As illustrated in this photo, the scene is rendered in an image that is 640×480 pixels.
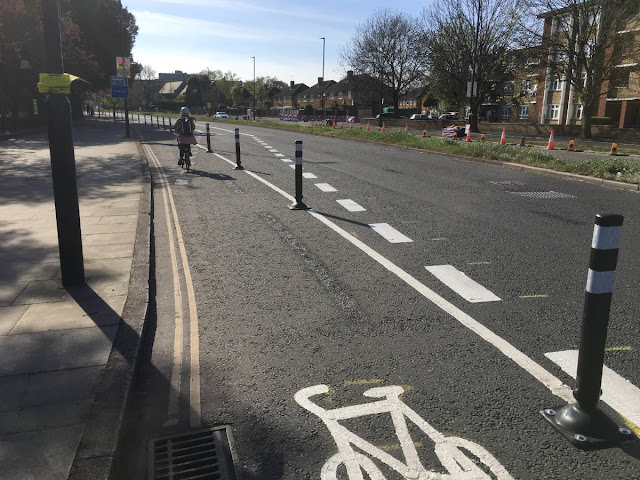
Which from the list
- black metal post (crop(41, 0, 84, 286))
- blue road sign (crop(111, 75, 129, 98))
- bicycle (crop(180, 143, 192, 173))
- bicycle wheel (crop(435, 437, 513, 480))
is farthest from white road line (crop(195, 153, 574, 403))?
blue road sign (crop(111, 75, 129, 98))

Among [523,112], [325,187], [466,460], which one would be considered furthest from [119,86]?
[523,112]

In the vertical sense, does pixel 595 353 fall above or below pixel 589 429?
above

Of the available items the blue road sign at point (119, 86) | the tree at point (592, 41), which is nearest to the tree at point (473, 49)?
the tree at point (592, 41)

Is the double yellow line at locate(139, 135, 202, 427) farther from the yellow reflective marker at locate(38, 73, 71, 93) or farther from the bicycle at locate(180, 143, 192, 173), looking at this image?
the bicycle at locate(180, 143, 192, 173)

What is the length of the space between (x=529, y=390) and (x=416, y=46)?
66.4 meters

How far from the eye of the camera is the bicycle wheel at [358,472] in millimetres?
2587

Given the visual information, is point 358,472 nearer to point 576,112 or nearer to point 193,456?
point 193,456

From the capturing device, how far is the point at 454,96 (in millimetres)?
49031

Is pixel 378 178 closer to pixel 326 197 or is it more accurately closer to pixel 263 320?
pixel 326 197

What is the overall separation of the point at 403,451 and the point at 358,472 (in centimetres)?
29

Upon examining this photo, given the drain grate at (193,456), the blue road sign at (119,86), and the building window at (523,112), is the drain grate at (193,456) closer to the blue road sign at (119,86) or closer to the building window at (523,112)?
the blue road sign at (119,86)

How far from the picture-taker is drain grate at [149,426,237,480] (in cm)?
271

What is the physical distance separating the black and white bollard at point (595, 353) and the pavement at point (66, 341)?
2503mm

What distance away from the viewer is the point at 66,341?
→ 155 inches
